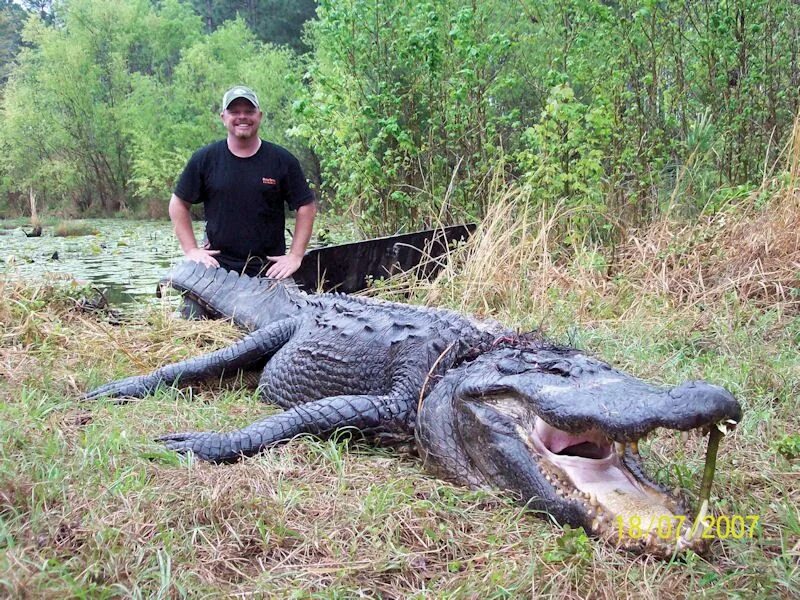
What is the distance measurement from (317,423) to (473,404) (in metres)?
0.65

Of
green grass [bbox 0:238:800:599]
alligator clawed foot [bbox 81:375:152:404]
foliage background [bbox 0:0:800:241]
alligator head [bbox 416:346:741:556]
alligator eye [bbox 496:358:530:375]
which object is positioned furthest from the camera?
foliage background [bbox 0:0:800:241]

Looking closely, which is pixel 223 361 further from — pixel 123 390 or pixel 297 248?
pixel 297 248

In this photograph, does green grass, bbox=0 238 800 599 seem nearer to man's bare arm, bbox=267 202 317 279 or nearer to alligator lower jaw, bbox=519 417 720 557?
alligator lower jaw, bbox=519 417 720 557

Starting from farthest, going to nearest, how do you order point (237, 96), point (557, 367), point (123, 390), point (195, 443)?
point (237, 96) → point (123, 390) → point (195, 443) → point (557, 367)

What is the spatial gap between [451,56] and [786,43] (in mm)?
3124

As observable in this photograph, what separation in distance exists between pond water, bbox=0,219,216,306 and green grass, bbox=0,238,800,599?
3395 mm

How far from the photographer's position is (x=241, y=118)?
4996 millimetres

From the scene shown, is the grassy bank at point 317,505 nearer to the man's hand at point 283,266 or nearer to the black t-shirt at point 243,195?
the man's hand at point 283,266

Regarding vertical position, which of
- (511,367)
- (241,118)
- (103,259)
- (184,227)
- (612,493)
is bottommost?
(103,259)

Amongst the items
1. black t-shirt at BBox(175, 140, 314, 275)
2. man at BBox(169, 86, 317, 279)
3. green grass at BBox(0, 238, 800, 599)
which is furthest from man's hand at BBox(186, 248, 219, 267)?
A: green grass at BBox(0, 238, 800, 599)

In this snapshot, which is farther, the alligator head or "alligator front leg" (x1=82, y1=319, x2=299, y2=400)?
"alligator front leg" (x1=82, y1=319, x2=299, y2=400)

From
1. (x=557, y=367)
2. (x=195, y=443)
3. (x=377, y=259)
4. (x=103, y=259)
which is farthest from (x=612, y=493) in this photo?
(x=103, y=259)

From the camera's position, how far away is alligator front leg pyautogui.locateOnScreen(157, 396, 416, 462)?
259 cm

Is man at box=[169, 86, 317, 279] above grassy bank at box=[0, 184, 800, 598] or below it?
above
